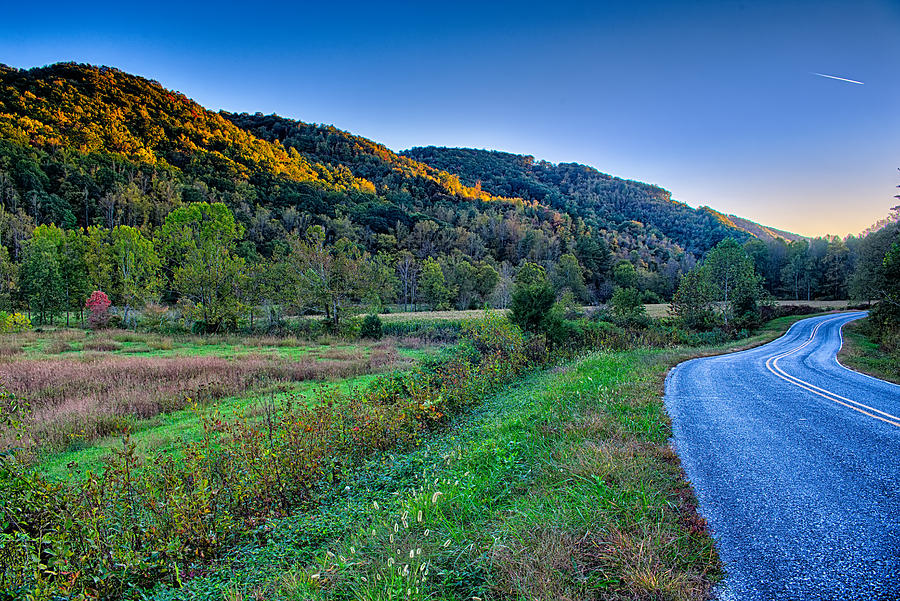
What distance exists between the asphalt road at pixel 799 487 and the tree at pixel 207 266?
111ft

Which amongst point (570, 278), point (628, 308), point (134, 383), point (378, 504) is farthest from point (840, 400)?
point (570, 278)

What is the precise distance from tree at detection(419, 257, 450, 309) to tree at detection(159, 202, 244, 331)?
38.2 meters

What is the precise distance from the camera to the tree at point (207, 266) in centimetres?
3072

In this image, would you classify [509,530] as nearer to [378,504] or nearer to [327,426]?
[378,504]

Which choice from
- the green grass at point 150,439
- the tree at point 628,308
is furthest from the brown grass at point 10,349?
the tree at point 628,308

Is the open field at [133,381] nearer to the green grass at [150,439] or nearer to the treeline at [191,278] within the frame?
the green grass at [150,439]

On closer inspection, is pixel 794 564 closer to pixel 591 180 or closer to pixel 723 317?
pixel 723 317

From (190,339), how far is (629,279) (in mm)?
88423

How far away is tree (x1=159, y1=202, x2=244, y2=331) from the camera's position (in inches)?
1209

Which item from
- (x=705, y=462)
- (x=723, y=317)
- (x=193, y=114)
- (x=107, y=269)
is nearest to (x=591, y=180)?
(x=723, y=317)

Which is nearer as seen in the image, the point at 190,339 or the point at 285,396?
the point at 285,396

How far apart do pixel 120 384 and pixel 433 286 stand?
57.1 metres

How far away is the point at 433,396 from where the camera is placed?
988 cm

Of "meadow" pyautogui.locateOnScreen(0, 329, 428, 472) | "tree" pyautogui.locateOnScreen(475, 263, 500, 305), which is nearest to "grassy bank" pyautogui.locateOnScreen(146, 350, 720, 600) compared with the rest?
"meadow" pyautogui.locateOnScreen(0, 329, 428, 472)
